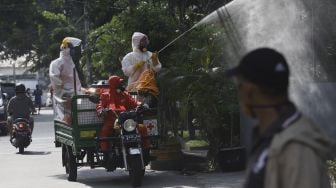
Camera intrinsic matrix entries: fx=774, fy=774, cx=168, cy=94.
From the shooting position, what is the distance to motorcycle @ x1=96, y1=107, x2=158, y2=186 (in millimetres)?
11109

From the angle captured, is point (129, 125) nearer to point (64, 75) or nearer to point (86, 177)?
point (86, 177)

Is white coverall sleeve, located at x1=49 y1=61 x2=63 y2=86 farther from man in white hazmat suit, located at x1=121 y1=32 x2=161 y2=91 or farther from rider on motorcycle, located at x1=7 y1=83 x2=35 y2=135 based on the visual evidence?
rider on motorcycle, located at x1=7 y1=83 x2=35 y2=135

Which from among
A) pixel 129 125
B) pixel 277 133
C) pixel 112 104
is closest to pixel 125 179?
pixel 112 104

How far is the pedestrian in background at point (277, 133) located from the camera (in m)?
2.89

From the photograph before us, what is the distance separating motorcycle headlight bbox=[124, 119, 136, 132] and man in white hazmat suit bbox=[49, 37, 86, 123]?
225 cm

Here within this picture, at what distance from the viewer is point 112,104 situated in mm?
11688

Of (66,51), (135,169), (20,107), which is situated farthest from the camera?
(20,107)

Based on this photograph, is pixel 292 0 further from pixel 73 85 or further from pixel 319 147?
pixel 319 147

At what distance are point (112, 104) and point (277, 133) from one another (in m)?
8.79

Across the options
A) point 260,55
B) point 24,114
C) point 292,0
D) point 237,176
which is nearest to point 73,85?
point 237,176

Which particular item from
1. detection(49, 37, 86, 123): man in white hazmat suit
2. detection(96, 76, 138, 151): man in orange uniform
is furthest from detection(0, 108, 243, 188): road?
detection(49, 37, 86, 123): man in white hazmat suit

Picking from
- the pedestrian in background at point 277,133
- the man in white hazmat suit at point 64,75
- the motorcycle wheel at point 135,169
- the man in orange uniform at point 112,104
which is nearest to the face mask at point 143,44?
the man in white hazmat suit at point 64,75

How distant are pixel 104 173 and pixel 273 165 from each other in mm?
10924

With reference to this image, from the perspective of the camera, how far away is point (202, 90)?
12727mm
